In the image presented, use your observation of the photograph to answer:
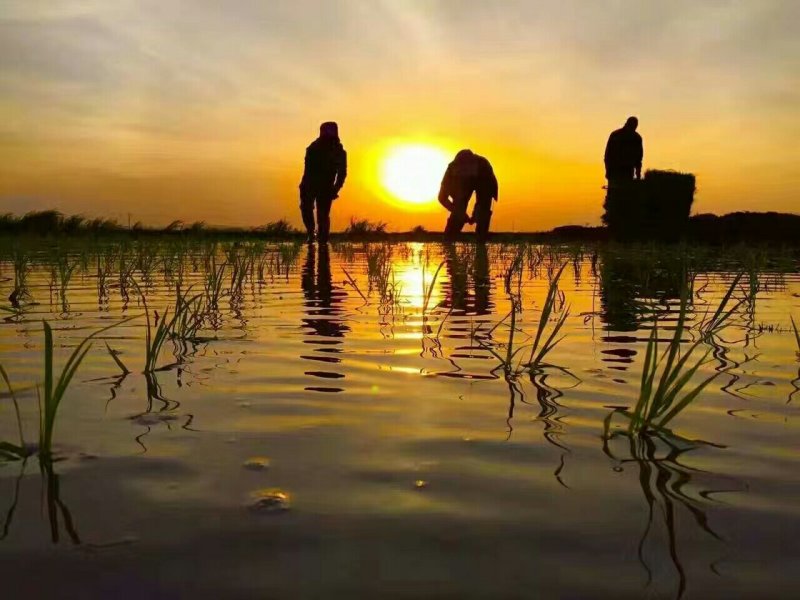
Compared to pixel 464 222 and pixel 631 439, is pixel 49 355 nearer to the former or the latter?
pixel 631 439

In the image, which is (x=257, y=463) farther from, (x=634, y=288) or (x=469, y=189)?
(x=469, y=189)

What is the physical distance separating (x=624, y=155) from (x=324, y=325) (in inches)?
473

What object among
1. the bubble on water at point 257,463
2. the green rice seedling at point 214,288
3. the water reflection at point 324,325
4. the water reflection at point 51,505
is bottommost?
the water reflection at point 51,505

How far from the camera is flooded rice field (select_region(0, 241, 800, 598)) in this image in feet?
3.53

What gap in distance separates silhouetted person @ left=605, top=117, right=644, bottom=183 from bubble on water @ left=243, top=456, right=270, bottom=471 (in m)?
13.6

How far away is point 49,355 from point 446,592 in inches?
42.2

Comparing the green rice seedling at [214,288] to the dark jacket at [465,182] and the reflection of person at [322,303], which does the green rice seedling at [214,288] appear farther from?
the dark jacket at [465,182]

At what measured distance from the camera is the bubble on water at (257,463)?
4.90 feet

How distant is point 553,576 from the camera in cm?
107

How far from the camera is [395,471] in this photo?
149 centimetres

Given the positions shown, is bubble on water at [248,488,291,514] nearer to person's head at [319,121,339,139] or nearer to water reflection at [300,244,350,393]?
water reflection at [300,244,350,393]

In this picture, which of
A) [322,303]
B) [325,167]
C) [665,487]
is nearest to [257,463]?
[665,487]

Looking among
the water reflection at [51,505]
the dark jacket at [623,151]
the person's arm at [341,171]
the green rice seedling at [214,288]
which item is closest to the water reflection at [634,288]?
the water reflection at [51,505]

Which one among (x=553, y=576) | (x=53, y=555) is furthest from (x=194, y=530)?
(x=553, y=576)
